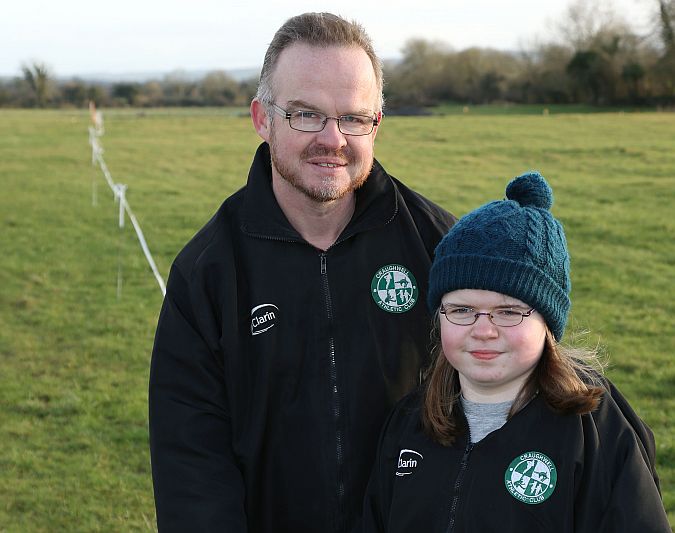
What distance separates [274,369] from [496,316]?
0.74 meters

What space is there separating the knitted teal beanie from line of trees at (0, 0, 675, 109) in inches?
1610

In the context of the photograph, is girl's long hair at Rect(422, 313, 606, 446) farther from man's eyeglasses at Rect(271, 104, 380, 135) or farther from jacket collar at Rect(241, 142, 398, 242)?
man's eyeglasses at Rect(271, 104, 380, 135)

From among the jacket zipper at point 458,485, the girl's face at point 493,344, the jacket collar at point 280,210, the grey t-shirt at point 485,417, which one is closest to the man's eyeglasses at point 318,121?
the jacket collar at point 280,210

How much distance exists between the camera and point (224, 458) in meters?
→ 2.78

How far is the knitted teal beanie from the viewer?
2.40 meters

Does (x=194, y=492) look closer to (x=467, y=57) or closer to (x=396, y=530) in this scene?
(x=396, y=530)

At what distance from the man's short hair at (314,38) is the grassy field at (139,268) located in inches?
56.2

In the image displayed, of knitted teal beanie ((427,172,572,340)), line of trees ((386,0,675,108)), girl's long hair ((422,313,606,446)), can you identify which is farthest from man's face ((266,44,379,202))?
line of trees ((386,0,675,108))

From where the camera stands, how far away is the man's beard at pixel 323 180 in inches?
107

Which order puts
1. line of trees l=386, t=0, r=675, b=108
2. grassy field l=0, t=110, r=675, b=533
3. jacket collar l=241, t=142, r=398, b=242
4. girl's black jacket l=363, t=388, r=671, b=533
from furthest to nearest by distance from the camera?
line of trees l=386, t=0, r=675, b=108 < grassy field l=0, t=110, r=675, b=533 < jacket collar l=241, t=142, r=398, b=242 < girl's black jacket l=363, t=388, r=671, b=533

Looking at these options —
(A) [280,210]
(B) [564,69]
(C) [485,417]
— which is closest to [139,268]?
(A) [280,210]

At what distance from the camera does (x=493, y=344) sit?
→ 7.92ft

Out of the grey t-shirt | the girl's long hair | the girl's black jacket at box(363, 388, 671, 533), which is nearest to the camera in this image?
the girl's black jacket at box(363, 388, 671, 533)

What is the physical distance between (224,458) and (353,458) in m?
0.40
